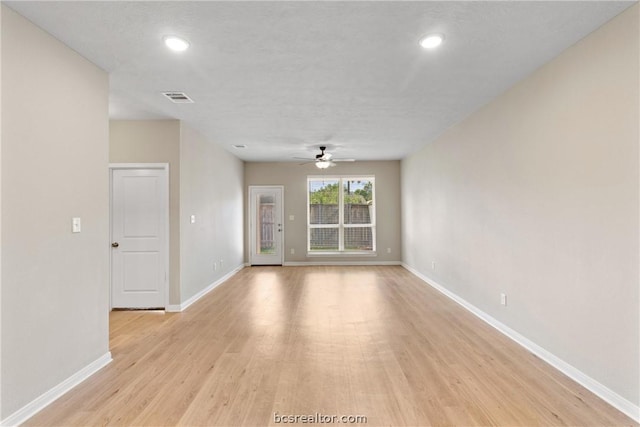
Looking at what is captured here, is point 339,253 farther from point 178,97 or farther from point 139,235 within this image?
point 178,97

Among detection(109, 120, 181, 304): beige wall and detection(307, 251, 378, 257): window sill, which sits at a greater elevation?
detection(109, 120, 181, 304): beige wall

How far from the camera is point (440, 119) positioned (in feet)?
15.1

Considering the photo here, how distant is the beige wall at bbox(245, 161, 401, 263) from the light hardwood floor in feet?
12.7

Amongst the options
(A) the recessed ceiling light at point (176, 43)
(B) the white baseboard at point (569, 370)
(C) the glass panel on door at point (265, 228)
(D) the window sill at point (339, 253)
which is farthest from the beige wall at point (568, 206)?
(C) the glass panel on door at point (265, 228)

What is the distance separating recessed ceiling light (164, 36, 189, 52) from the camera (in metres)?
2.45

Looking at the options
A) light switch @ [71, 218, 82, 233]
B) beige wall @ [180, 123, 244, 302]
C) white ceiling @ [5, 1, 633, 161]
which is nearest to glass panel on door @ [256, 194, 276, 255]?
beige wall @ [180, 123, 244, 302]

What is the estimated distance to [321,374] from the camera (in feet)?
8.79

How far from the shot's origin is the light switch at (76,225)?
2615 millimetres

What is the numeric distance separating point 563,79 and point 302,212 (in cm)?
631

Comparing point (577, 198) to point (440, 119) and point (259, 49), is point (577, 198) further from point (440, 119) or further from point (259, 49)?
point (259, 49)

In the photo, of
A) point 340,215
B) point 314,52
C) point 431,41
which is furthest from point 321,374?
point 340,215

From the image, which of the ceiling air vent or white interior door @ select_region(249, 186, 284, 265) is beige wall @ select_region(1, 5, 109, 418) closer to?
the ceiling air vent

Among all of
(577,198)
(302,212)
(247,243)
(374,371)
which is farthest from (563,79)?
(247,243)

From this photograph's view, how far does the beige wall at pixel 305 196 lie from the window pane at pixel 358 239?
238mm
